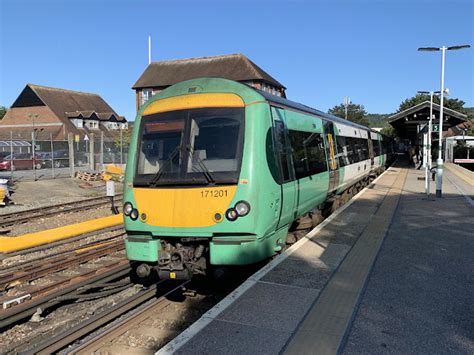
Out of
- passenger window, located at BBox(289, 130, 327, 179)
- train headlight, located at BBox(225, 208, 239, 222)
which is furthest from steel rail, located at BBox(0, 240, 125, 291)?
passenger window, located at BBox(289, 130, 327, 179)

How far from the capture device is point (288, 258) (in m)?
6.48

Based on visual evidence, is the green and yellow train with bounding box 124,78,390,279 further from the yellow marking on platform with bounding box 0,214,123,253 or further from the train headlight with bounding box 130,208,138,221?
the yellow marking on platform with bounding box 0,214,123,253

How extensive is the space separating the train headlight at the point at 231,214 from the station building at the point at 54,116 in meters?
49.2

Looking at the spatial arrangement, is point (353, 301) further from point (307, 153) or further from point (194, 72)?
point (194, 72)

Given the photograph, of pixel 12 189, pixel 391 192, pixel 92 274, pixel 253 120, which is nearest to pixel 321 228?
pixel 253 120

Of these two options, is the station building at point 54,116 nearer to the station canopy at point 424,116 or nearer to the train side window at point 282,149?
the station canopy at point 424,116

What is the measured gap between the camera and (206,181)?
5629mm

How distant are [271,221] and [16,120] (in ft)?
197

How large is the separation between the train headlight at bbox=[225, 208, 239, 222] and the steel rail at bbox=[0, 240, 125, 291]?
13.7 feet

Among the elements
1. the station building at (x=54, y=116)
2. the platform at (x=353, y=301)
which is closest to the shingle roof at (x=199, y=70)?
the station building at (x=54, y=116)

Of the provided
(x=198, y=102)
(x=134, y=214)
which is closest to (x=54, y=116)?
(x=134, y=214)

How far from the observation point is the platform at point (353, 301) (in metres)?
3.87

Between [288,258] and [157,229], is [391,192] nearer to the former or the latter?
[288,258]

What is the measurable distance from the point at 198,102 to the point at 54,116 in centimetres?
5272
